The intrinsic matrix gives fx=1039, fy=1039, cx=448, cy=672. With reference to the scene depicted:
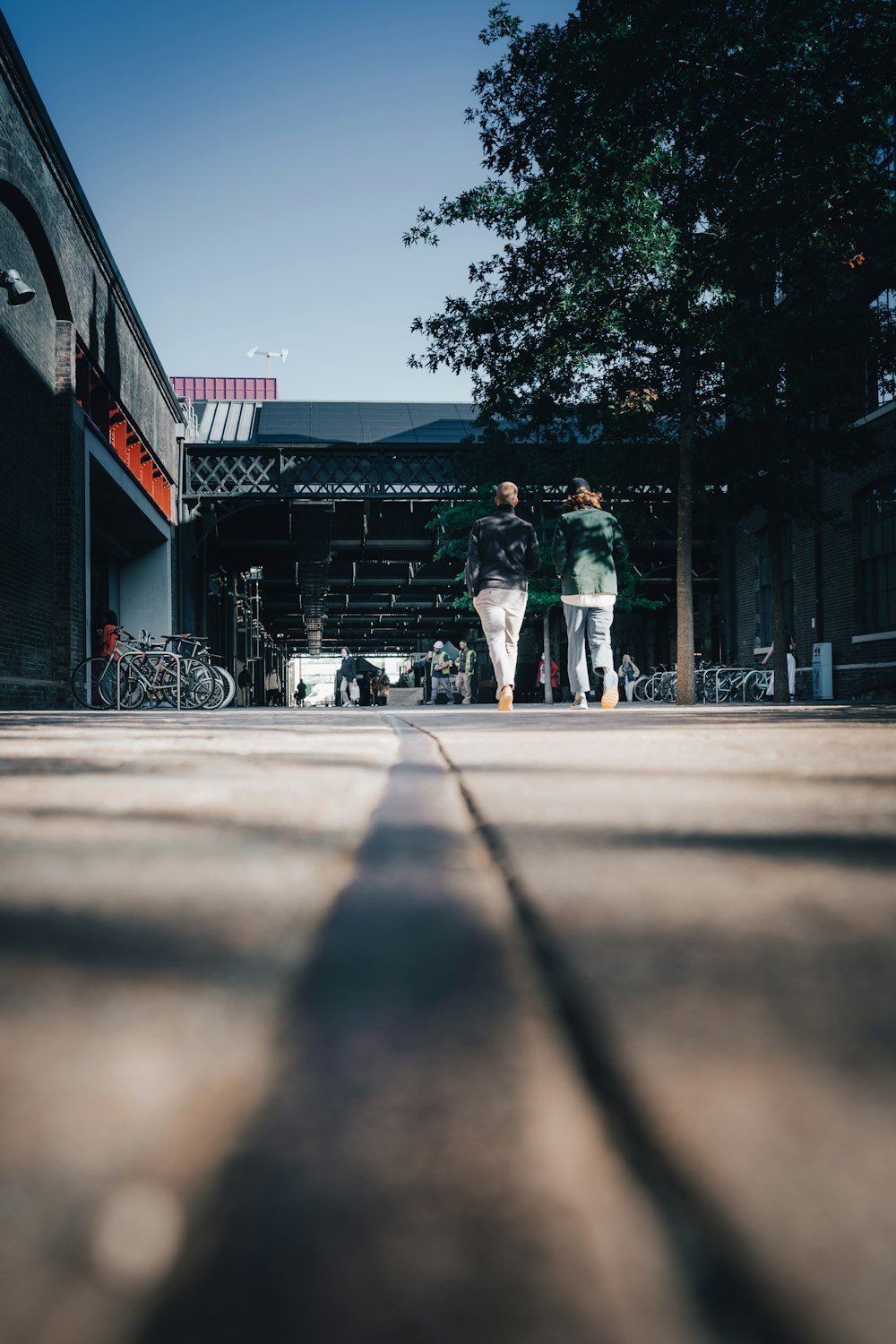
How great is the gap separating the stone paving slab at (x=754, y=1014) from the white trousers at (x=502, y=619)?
815 centimetres

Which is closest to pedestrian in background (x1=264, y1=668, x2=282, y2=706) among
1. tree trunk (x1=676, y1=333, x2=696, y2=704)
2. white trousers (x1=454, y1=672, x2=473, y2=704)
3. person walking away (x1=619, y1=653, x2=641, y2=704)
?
white trousers (x1=454, y1=672, x2=473, y2=704)

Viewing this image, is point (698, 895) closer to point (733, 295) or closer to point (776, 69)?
point (776, 69)

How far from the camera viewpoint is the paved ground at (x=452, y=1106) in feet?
1.02

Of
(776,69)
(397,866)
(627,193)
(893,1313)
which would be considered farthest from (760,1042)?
(627,193)

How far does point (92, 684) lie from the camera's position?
13.6 meters

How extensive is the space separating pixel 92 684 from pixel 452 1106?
13952 mm

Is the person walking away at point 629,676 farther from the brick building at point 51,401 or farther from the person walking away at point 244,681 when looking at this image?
the brick building at point 51,401

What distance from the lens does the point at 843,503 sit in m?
21.5

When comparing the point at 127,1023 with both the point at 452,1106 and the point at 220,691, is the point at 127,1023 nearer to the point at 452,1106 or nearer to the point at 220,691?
the point at 452,1106

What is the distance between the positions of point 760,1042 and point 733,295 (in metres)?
15.7

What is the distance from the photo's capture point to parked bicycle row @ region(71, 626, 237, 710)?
1338 cm

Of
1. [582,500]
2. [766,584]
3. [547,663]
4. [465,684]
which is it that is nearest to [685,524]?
[582,500]

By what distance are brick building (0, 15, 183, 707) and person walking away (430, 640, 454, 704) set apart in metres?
9.95

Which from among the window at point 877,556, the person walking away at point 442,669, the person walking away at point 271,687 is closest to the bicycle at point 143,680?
the person walking away at point 442,669
